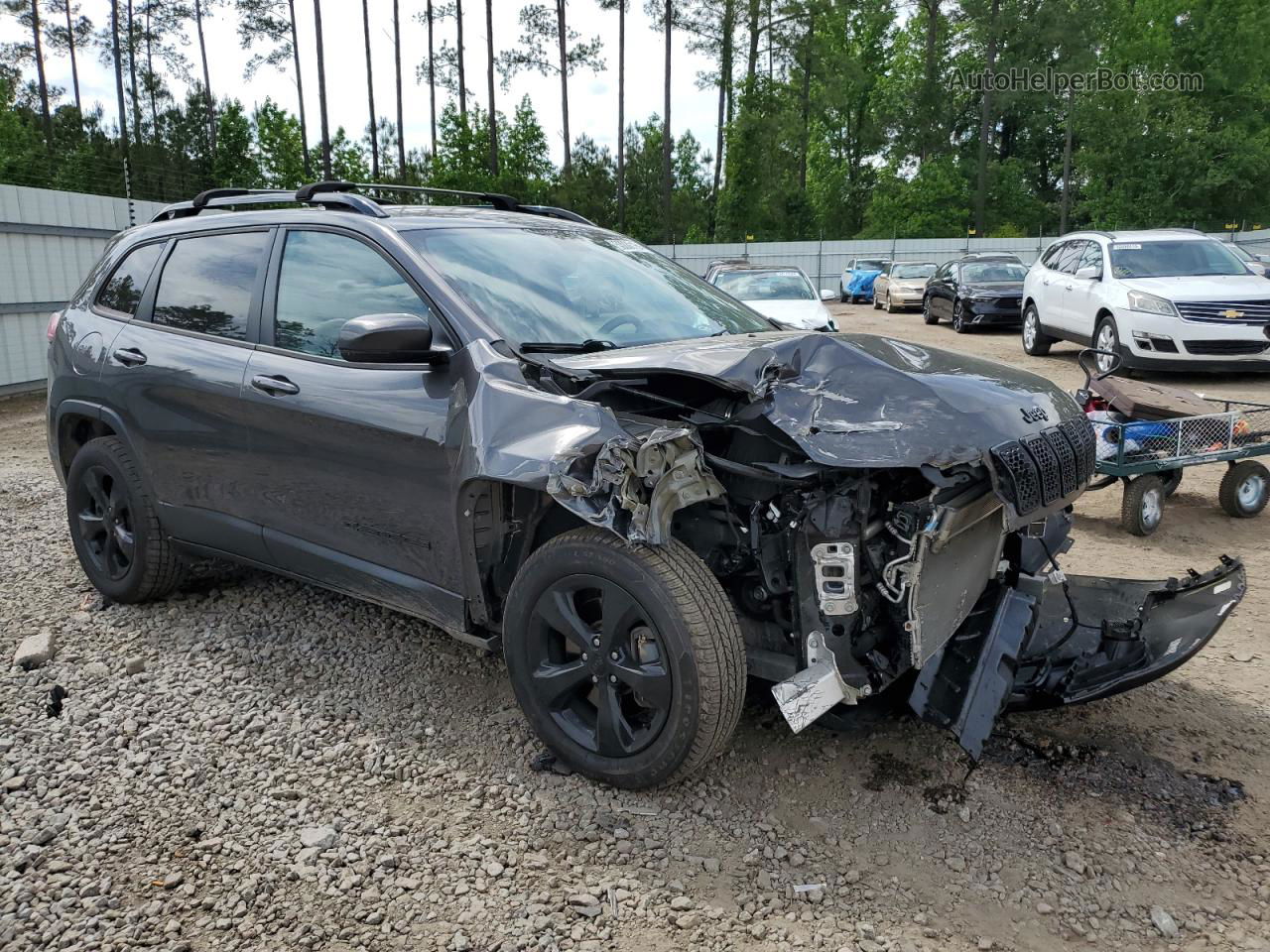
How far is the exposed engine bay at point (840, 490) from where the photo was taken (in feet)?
9.57

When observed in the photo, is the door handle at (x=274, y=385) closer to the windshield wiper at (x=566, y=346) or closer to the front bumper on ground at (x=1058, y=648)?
the windshield wiper at (x=566, y=346)

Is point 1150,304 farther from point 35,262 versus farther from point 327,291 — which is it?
point 35,262

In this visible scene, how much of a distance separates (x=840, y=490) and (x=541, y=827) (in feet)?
4.42

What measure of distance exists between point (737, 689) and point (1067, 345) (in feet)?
48.8

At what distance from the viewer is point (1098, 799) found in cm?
318

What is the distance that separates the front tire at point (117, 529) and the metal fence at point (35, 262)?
8326mm

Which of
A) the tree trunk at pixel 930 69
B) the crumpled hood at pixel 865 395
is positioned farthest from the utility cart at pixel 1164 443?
the tree trunk at pixel 930 69

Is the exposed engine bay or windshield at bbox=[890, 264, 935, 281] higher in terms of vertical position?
windshield at bbox=[890, 264, 935, 281]

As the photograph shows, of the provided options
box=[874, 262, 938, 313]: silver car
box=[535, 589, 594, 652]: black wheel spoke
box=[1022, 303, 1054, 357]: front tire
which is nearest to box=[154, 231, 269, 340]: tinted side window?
box=[535, 589, 594, 652]: black wheel spoke

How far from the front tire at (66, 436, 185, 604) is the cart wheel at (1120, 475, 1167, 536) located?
544 cm

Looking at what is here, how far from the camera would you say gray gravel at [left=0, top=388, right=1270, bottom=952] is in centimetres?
264

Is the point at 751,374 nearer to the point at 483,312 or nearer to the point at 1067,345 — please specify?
the point at 483,312

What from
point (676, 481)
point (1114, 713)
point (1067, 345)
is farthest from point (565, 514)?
point (1067, 345)

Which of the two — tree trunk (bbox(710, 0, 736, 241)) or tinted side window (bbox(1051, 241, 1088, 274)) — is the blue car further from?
tinted side window (bbox(1051, 241, 1088, 274))
